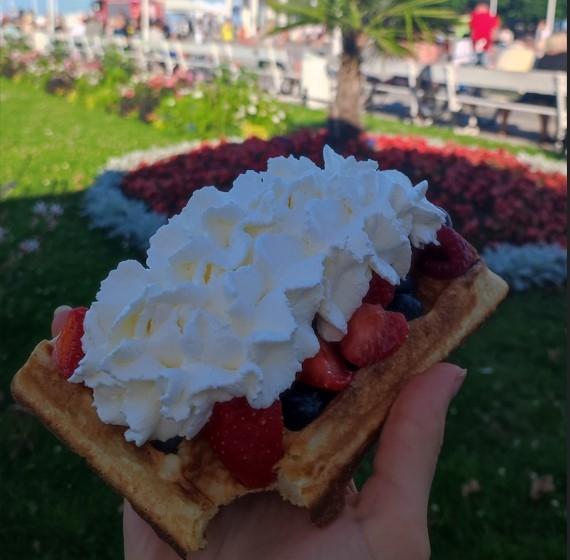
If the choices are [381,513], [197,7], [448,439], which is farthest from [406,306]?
[197,7]

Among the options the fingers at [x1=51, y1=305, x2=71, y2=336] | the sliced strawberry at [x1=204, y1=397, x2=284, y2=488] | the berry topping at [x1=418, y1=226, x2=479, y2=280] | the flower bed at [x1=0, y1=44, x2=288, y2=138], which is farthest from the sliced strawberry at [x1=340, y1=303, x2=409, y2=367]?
the flower bed at [x1=0, y1=44, x2=288, y2=138]

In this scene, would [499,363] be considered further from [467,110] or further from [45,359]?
[467,110]

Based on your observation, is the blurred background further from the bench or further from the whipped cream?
the whipped cream

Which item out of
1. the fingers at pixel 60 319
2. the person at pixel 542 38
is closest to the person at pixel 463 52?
the person at pixel 542 38

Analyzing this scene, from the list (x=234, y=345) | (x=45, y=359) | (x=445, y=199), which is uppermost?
(x=234, y=345)

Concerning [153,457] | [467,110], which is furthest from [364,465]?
[467,110]

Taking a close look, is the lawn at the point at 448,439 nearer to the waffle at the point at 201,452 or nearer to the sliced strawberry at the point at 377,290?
the waffle at the point at 201,452

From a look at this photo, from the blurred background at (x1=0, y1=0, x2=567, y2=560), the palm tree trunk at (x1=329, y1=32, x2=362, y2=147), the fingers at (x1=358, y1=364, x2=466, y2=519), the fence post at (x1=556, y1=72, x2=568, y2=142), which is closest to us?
the fingers at (x1=358, y1=364, x2=466, y2=519)
